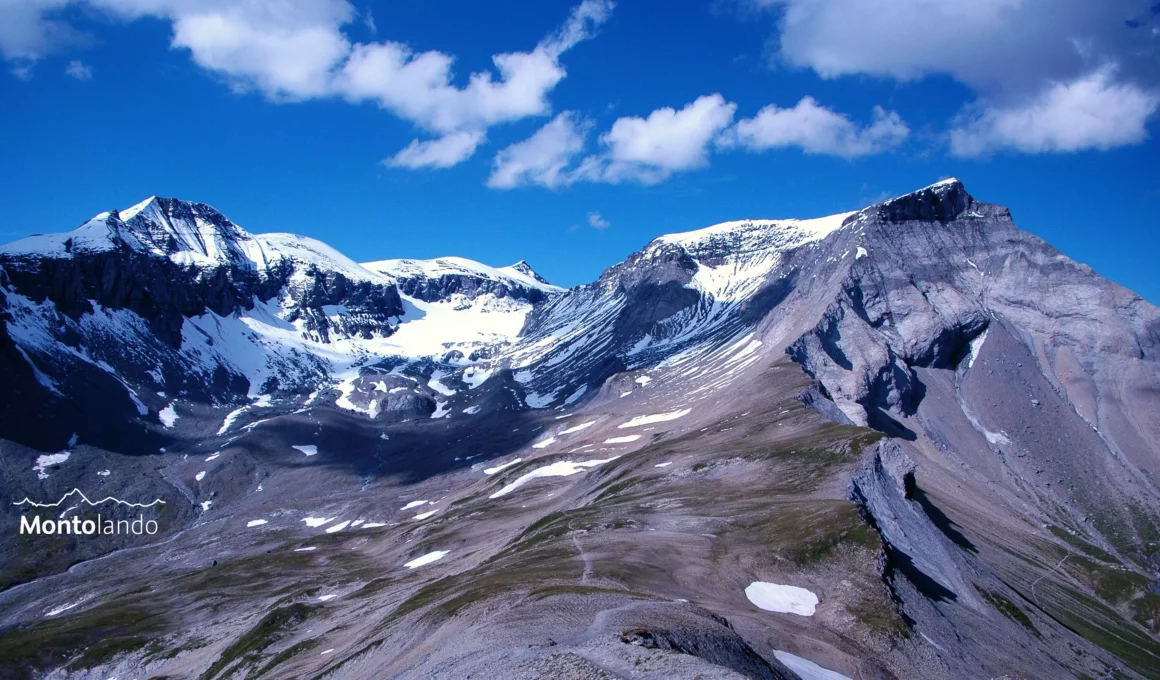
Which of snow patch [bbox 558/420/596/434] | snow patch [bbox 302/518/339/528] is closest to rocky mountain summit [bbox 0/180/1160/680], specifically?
snow patch [bbox 302/518/339/528]

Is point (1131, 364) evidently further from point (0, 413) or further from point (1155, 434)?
point (0, 413)

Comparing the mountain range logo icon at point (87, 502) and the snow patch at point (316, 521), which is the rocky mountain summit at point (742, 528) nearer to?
the snow patch at point (316, 521)

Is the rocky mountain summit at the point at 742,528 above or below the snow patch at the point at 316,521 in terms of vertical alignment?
above

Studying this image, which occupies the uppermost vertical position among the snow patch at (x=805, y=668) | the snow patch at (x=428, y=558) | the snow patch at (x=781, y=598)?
the snow patch at (x=805, y=668)

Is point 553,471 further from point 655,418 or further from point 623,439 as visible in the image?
point 655,418

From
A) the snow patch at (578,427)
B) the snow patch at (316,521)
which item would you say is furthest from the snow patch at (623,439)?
the snow patch at (316,521)

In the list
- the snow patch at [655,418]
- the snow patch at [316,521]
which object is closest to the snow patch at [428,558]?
the snow patch at [655,418]

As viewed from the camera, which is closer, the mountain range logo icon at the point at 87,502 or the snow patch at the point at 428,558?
the snow patch at the point at 428,558

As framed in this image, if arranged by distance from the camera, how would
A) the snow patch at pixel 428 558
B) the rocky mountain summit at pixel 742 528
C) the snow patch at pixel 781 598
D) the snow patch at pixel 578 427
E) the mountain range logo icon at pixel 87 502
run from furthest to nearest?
the snow patch at pixel 578 427 → the mountain range logo icon at pixel 87 502 → the snow patch at pixel 428 558 → the snow patch at pixel 781 598 → the rocky mountain summit at pixel 742 528

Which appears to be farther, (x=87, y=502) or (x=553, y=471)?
(x=87, y=502)

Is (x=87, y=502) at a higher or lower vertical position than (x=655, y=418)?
lower

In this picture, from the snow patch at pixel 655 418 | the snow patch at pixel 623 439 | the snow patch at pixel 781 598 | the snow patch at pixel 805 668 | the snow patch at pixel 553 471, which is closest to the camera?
the snow patch at pixel 805 668

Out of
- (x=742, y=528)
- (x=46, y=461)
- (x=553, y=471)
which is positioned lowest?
(x=553, y=471)

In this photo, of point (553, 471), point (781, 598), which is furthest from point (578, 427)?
point (781, 598)
